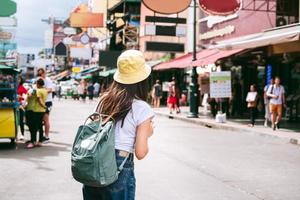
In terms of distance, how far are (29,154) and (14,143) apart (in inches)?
63.3

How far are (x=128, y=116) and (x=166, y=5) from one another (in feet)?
45.9

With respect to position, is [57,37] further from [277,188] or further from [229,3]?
[277,188]

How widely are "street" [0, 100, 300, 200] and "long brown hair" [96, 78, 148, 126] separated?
3219 mm

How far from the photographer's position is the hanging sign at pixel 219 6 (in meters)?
18.7

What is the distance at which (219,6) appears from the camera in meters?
18.9

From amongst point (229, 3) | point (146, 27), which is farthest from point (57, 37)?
point (229, 3)

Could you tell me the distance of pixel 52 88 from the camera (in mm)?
12445

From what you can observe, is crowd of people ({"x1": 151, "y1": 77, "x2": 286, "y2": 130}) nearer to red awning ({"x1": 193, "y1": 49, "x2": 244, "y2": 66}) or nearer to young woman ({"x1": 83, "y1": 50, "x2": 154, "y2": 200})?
red awning ({"x1": 193, "y1": 49, "x2": 244, "y2": 66})

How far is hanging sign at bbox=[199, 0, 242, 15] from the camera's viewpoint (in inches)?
735

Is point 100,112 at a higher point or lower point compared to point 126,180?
higher

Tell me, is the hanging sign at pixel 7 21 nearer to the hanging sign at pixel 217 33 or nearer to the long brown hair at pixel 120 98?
the hanging sign at pixel 217 33

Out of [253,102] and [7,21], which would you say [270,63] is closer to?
[253,102]

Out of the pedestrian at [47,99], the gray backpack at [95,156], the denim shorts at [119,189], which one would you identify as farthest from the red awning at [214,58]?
the gray backpack at [95,156]

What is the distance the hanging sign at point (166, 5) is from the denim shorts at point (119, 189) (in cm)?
1344
